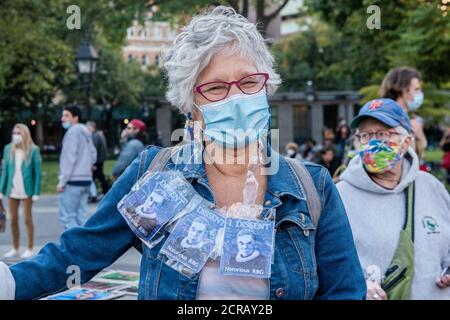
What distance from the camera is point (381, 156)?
3463 mm

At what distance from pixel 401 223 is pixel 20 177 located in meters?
6.85

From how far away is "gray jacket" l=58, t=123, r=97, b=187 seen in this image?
8.84 meters

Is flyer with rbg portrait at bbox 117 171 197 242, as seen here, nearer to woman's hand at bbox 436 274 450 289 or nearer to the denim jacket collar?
the denim jacket collar

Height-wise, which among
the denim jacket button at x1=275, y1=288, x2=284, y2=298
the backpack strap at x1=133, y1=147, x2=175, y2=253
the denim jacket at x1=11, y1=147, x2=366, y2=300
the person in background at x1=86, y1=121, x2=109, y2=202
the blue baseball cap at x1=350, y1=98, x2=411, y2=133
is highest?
the blue baseball cap at x1=350, y1=98, x2=411, y2=133

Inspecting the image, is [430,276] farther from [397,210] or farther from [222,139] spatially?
[222,139]

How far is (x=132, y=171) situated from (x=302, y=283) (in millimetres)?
630

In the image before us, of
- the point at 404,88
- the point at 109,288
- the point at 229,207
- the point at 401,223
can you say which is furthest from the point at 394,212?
the point at 109,288

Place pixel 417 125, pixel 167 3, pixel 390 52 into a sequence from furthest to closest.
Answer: pixel 390 52, pixel 167 3, pixel 417 125

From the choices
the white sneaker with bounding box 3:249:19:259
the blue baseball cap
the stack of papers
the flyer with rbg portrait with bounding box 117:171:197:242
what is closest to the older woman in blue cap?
the blue baseball cap

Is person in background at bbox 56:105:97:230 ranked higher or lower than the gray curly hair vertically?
lower

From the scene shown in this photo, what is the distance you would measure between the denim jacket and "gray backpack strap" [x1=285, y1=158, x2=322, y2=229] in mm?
16

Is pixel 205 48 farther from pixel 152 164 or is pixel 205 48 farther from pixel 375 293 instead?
pixel 375 293
